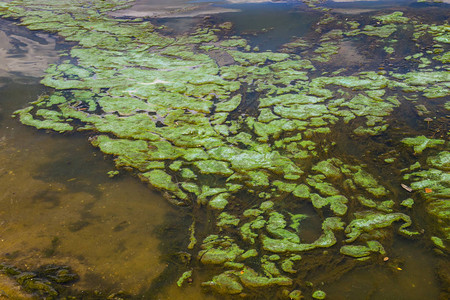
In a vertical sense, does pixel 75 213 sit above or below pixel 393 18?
below

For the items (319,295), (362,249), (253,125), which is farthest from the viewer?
(253,125)

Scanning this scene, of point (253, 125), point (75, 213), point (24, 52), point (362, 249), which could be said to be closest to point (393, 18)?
point (253, 125)

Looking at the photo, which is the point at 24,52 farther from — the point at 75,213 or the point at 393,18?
the point at 393,18

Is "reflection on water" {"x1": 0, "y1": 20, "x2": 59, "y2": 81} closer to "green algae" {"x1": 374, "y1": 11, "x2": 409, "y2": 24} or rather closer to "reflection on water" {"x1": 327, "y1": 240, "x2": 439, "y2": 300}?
"reflection on water" {"x1": 327, "y1": 240, "x2": 439, "y2": 300}

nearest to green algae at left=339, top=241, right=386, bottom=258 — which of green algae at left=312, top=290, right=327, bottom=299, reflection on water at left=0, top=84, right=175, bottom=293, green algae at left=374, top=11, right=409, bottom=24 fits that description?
green algae at left=312, top=290, right=327, bottom=299

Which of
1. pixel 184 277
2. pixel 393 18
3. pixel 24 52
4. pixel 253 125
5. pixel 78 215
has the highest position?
pixel 393 18

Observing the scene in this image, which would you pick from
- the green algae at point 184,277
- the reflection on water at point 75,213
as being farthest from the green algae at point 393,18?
the green algae at point 184,277

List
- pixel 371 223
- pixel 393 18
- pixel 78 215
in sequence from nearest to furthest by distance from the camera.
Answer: pixel 371 223 < pixel 78 215 < pixel 393 18

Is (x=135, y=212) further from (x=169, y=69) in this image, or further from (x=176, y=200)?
(x=169, y=69)
